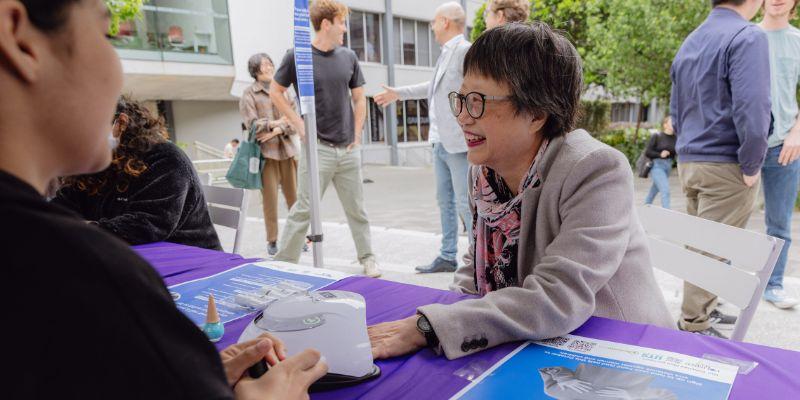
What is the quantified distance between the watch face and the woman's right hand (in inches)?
10.8

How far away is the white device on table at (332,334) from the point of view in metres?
0.96

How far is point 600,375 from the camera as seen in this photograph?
37.6 inches

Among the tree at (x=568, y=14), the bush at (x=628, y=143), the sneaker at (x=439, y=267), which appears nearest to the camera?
the sneaker at (x=439, y=267)

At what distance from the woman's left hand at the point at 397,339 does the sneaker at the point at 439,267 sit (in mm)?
3007

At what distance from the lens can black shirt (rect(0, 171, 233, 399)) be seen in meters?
0.42

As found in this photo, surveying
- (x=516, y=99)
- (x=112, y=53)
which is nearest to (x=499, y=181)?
(x=516, y=99)

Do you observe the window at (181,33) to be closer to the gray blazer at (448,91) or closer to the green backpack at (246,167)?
the green backpack at (246,167)

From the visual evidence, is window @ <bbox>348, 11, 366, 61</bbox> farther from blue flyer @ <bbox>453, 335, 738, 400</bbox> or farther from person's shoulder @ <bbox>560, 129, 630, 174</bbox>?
blue flyer @ <bbox>453, 335, 738, 400</bbox>

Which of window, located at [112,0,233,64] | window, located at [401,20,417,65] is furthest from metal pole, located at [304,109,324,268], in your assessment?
window, located at [401,20,417,65]

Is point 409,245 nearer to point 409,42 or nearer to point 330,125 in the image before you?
point 330,125

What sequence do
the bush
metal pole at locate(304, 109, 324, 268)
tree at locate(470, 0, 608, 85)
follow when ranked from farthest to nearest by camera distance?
the bush → tree at locate(470, 0, 608, 85) → metal pole at locate(304, 109, 324, 268)

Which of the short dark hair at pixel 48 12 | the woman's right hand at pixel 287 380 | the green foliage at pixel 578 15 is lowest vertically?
the woman's right hand at pixel 287 380

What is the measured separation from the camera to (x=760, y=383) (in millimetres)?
A: 927

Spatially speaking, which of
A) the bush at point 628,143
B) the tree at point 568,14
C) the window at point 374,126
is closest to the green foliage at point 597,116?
the bush at point 628,143
